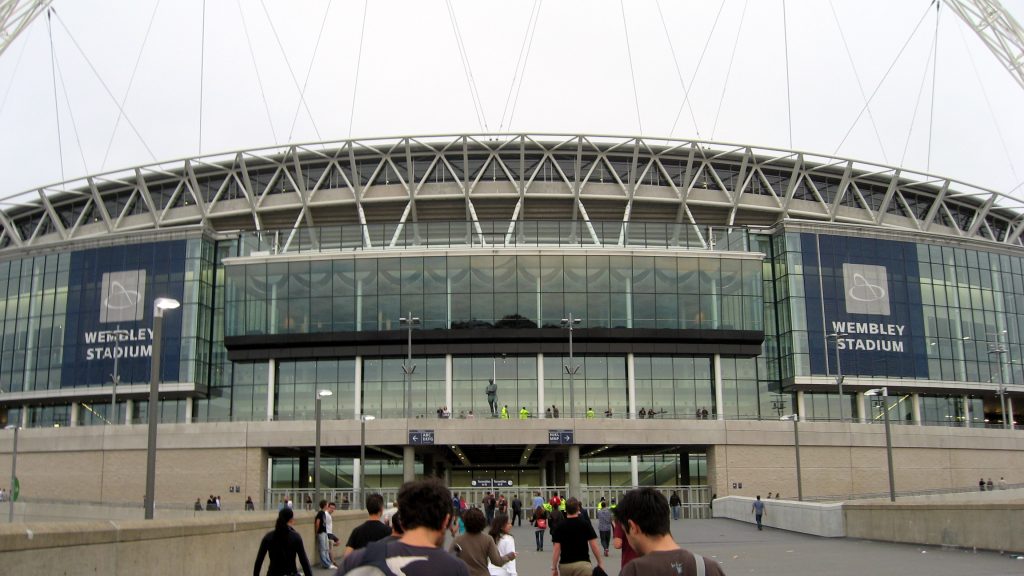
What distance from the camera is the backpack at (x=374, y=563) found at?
504 cm

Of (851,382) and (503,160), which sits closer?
(851,382)

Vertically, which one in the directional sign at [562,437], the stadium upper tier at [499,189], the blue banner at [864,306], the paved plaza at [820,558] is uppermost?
the stadium upper tier at [499,189]

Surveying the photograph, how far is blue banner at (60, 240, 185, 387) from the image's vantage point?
7156 cm

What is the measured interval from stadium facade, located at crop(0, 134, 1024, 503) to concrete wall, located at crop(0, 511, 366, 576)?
1706 inches

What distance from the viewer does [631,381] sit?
68062mm

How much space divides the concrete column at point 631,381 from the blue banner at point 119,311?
2987 centimetres

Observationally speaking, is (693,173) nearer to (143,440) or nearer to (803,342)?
(803,342)

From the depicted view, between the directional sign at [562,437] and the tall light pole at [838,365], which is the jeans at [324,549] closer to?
the directional sign at [562,437]

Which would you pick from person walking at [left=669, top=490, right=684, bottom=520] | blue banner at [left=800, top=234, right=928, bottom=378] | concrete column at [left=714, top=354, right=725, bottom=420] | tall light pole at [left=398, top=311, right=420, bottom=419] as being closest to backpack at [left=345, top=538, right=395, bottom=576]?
person walking at [left=669, top=490, right=684, bottom=520]

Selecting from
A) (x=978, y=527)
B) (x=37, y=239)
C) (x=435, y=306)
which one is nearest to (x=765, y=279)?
(x=435, y=306)

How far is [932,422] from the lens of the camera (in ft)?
239

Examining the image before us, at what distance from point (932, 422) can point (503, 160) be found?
37.7 m

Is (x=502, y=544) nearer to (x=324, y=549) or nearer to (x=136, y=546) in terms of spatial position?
(x=136, y=546)

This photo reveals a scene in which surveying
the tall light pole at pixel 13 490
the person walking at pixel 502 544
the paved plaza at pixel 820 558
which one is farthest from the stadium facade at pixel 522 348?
the person walking at pixel 502 544
